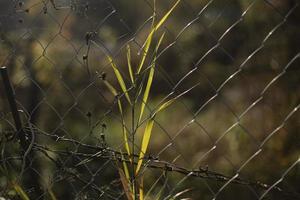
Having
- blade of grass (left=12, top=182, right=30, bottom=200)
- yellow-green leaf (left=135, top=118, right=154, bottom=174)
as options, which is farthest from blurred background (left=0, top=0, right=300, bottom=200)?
yellow-green leaf (left=135, top=118, right=154, bottom=174)

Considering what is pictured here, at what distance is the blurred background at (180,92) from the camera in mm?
2162

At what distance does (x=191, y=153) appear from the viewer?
9.64 ft

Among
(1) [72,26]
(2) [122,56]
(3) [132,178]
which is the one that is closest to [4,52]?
(1) [72,26]

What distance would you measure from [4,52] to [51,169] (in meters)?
0.57

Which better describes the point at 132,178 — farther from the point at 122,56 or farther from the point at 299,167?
the point at 122,56

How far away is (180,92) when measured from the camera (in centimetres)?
286

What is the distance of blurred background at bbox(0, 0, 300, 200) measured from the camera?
2.16m

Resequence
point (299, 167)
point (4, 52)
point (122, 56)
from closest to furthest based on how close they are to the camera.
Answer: point (299, 167)
point (4, 52)
point (122, 56)

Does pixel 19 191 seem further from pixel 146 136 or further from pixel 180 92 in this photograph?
pixel 180 92

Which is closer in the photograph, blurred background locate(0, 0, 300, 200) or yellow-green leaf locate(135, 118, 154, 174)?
yellow-green leaf locate(135, 118, 154, 174)

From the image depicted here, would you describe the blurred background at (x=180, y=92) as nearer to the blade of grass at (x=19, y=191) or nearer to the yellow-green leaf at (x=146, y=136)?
the blade of grass at (x=19, y=191)

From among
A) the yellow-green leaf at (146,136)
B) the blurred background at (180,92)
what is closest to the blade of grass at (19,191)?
the blurred background at (180,92)

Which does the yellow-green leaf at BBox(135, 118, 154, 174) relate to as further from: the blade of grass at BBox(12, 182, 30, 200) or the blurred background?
the blade of grass at BBox(12, 182, 30, 200)

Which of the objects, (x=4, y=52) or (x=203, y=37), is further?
(x=203, y=37)
